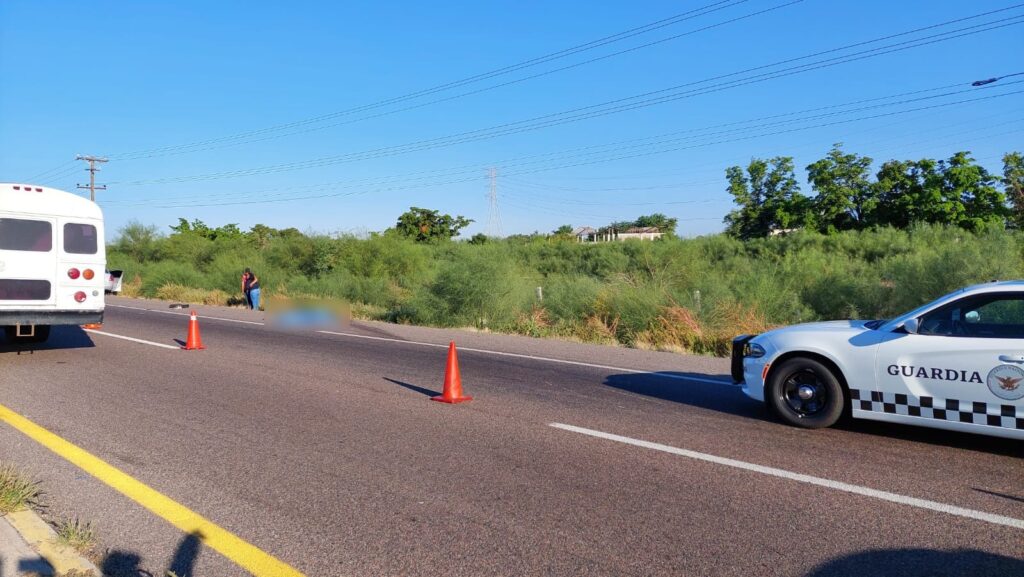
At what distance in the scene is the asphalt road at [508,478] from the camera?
4145 mm

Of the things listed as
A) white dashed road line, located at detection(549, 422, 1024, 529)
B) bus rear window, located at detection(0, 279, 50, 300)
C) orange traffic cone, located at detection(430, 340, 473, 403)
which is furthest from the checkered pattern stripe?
bus rear window, located at detection(0, 279, 50, 300)

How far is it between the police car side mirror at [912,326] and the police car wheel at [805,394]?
76cm

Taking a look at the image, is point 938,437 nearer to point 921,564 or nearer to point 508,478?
point 921,564

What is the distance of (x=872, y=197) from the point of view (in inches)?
1679

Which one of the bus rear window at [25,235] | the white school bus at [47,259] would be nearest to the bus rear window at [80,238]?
the white school bus at [47,259]

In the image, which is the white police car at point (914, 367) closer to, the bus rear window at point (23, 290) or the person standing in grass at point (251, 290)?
the bus rear window at point (23, 290)

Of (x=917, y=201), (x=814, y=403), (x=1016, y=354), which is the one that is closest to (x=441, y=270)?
(x=814, y=403)

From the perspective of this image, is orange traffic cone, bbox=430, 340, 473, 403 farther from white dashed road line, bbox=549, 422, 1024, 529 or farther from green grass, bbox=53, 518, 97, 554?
green grass, bbox=53, 518, 97, 554

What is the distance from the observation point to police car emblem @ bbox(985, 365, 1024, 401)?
587 cm

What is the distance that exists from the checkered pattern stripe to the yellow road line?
16.5ft

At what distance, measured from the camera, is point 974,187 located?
39750 mm

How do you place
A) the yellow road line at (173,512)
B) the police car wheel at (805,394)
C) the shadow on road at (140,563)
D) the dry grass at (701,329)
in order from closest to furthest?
the shadow on road at (140,563), the yellow road line at (173,512), the police car wheel at (805,394), the dry grass at (701,329)

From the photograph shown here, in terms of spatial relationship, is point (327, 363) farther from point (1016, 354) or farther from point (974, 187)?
point (974, 187)

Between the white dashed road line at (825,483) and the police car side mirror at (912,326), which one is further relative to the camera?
the police car side mirror at (912,326)
